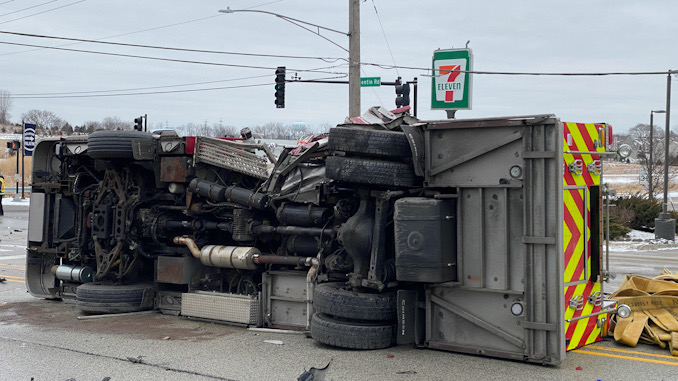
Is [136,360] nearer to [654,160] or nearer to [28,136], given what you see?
[28,136]

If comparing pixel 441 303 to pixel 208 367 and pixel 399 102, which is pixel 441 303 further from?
pixel 399 102

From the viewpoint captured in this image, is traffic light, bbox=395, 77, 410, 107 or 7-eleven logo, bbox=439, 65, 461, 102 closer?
7-eleven logo, bbox=439, 65, 461, 102

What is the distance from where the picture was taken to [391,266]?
7.63 meters

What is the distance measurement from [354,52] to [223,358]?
14.9 meters

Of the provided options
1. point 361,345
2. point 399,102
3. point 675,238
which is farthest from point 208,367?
point 675,238

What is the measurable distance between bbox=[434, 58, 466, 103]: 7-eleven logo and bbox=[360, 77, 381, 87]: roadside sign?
4870mm

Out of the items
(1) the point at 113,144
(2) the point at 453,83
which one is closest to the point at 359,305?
(1) the point at 113,144

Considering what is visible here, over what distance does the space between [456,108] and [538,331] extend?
994 cm

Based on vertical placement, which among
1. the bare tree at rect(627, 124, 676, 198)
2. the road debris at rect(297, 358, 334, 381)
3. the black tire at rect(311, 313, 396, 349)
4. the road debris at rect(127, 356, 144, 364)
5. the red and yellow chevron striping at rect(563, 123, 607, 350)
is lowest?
the road debris at rect(127, 356, 144, 364)

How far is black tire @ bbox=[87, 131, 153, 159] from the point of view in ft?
31.6

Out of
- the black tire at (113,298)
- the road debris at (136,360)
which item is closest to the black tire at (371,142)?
the road debris at (136,360)

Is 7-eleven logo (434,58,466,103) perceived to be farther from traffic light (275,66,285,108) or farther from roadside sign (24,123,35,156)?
roadside sign (24,123,35,156)

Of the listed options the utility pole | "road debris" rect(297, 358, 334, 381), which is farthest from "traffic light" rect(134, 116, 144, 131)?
the utility pole

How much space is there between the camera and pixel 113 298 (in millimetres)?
9734
